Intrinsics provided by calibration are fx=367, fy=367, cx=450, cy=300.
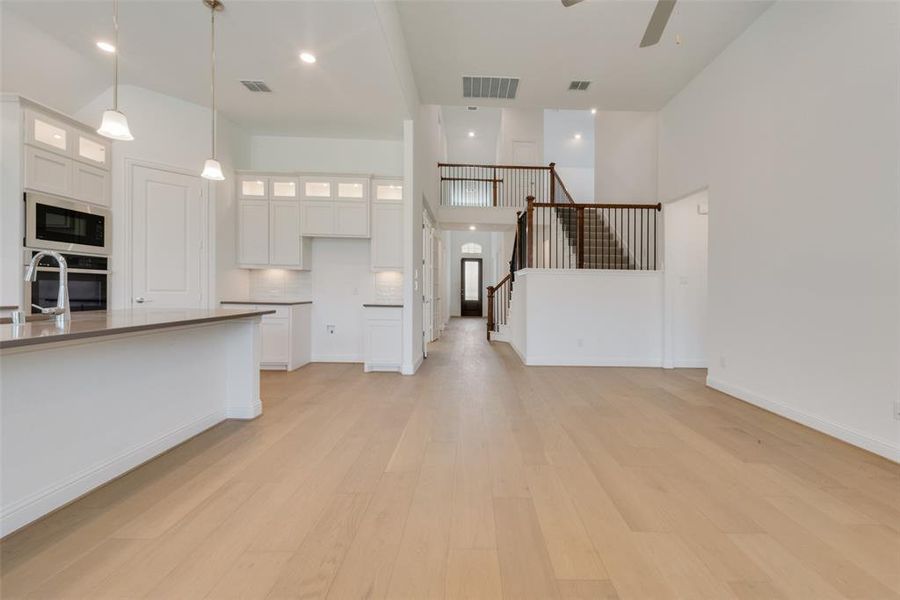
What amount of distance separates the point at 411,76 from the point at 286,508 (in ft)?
15.2

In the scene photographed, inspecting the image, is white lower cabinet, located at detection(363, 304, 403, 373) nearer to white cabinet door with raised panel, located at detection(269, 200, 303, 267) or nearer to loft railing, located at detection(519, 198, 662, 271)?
white cabinet door with raised panel, located at detection(269, 200, 303, 267)

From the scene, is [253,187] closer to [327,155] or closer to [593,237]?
[327,155]

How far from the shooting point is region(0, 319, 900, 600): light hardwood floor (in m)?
1.35

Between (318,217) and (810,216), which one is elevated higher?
(318,217)

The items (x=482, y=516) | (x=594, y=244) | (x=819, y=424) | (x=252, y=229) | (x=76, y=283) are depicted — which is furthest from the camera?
(x=594, y=244)

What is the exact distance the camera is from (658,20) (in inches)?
93.2

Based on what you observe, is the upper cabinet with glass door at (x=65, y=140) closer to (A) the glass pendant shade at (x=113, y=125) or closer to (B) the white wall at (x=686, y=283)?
(A) the glass pendant shade at (x=113, y=125)

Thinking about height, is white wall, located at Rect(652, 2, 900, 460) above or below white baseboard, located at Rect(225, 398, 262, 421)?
above

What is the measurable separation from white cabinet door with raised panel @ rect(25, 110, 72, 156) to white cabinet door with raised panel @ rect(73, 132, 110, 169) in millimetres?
76

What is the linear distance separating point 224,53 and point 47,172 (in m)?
1.99

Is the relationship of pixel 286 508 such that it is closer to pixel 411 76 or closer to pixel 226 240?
pixel 226 240

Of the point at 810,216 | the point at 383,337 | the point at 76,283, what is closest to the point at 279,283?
the point at 383,337

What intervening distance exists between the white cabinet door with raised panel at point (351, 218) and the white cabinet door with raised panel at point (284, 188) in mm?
596

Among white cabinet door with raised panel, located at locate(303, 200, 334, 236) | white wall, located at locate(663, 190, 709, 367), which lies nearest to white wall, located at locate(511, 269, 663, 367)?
white wall, located at locate(663, 190, 709, 367)
